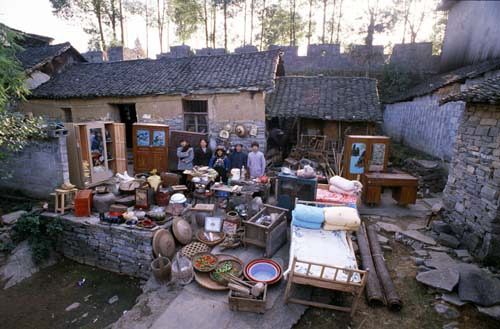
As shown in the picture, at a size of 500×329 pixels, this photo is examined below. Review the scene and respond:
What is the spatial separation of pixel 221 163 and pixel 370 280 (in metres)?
5.53

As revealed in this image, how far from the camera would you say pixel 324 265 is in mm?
4258

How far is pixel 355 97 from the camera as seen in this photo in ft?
38.7

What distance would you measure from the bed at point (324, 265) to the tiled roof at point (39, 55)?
51.0 ft

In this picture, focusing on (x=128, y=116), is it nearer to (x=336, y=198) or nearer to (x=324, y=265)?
(x=336, y=198)

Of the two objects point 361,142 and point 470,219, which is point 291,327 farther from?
point 361,142

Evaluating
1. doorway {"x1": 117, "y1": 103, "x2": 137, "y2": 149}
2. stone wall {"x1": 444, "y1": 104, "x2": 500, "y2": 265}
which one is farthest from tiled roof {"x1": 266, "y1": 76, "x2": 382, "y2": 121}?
doorway {"x1": 117, "y1": 103, "x2": 137, "y2": 149}

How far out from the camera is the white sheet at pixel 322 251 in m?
4.57

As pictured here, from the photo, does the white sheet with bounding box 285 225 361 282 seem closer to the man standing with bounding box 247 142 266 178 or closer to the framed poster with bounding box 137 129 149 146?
the man standing with bounding box 247 142 266 178

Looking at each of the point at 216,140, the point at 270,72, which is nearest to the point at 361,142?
the point at 270,72

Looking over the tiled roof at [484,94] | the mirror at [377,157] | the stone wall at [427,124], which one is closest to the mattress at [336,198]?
the mirror at [377,157]

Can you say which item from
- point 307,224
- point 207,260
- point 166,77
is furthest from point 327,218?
point 166,77

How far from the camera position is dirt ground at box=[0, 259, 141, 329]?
5562 millimetres

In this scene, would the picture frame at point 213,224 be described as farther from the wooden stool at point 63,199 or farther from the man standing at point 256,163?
the wooden stool at point 63,199

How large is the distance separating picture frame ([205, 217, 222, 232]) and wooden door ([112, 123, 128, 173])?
4.79m
